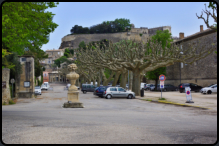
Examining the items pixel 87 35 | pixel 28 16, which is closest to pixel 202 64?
pixel 28 16

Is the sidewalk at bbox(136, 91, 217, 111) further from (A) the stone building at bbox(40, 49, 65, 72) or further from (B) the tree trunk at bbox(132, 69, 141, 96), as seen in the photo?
(A) the stone building at bbox(40, 49, 65, 72)

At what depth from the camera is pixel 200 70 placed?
5322 centimetres

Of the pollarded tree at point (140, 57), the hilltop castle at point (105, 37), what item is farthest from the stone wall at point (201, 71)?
the hilltop castle at point (105, 37)

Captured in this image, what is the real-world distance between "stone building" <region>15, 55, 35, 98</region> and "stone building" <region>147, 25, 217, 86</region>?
3146cm

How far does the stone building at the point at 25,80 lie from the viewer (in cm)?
3637

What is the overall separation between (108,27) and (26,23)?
140978 millimetres

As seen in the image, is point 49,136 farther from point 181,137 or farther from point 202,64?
point 202,64

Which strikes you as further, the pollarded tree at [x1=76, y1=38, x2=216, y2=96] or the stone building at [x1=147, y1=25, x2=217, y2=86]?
the stone building at [x1=147, y1=25, x2=217, y2=86]

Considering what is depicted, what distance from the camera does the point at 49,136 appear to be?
24.9ft

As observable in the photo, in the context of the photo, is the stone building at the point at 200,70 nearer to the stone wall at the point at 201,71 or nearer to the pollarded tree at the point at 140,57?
the stone wall at the point at 201,71

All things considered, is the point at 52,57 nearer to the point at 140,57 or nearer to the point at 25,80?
the point at 25,80

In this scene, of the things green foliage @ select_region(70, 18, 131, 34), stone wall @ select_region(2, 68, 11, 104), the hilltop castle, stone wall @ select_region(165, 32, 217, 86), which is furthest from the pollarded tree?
green foliage @ select_region(70, 18, 131, 34)

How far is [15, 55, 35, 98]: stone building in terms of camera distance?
36372 millimetres

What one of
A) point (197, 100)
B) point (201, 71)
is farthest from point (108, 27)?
point (197, 100)
